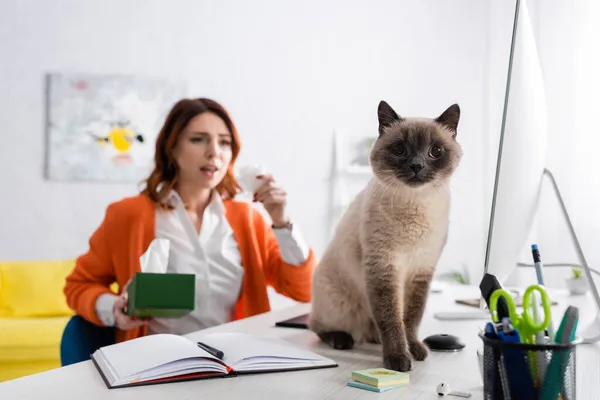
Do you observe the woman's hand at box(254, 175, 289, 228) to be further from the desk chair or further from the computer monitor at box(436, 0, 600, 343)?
the computer monitor at box(436, 0, 600, 343)

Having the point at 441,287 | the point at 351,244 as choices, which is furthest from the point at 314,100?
the point at 351,244

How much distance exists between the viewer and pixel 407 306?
1142mm

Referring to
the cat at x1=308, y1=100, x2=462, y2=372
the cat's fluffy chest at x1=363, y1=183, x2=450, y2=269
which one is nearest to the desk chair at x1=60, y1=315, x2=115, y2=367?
the cat at x1=308, y1=100, x2=462, y2=372

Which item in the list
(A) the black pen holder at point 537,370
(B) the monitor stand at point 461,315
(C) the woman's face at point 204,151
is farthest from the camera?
(C) the woman's face at point 204,151

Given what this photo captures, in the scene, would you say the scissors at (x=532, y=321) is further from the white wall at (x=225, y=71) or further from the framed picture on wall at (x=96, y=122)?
the framed picture on wall at (x=96, y=122)

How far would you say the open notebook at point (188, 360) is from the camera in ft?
2.96

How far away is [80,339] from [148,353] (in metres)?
0.73

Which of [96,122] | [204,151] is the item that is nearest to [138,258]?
[204,151]

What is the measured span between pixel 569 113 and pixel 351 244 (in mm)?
2168

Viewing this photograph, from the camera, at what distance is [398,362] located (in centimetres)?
97

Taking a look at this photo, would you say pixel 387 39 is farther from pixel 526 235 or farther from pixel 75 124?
pixel 526 235

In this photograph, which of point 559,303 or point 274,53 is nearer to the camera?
point 559,303

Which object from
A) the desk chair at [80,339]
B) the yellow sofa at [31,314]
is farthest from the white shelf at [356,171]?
the desk chair at [80,339]

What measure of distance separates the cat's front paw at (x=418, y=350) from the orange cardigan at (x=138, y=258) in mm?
834
